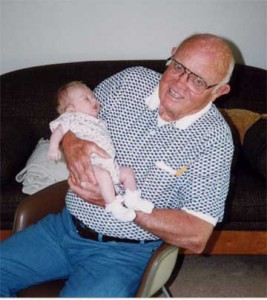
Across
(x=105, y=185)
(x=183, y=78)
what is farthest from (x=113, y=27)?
(x=105, y=185)

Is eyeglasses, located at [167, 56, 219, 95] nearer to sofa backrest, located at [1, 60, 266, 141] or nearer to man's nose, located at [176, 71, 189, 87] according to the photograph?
man's nose, located at [176, 71, 189, 87]

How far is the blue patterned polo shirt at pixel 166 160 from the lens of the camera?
4.51 feet

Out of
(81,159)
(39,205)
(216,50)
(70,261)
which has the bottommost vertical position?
(70,261)

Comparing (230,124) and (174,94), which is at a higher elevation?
(174,94)

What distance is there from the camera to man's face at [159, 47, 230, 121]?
55.5 inches

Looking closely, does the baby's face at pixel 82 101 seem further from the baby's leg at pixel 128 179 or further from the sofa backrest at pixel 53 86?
the sofa backrest at pixel 53 86

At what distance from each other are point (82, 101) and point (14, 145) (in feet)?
2.69

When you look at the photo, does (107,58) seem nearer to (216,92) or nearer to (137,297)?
(216,92)

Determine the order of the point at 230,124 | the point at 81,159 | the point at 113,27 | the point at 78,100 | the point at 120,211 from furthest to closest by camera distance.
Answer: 1. the point at 113,27
2. the point at 230,124
3. the point at 78,100
4. the point at 81,159
5. the point at 120,211

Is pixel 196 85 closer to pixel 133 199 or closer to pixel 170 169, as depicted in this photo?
pixel 170 169

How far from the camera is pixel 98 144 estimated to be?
1444mm

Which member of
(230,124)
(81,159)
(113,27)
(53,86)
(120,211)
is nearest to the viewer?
(120,211)

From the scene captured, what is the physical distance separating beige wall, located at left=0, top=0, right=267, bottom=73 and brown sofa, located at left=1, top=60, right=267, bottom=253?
7.5 inches

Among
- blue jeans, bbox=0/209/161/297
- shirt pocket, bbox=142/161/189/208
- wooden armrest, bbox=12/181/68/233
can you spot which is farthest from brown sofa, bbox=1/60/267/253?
shirt pocket, bbox=142/161/189/208
